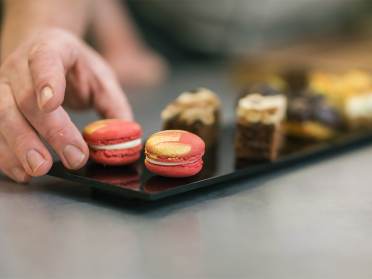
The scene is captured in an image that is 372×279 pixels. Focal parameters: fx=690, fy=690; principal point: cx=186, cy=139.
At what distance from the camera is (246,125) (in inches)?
49.6

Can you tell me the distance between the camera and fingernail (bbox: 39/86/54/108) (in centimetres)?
100

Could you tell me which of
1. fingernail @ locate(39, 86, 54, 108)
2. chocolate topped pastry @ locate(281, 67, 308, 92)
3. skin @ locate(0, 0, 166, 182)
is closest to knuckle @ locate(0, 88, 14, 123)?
skin @ locate(0, 0, 166, 182)

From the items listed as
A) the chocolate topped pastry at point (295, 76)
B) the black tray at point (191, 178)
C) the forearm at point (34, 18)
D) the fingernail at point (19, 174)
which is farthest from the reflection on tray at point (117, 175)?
the chocolate topped pastry at point (295, 76)

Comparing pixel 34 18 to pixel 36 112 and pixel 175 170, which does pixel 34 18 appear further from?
pixel 175 170

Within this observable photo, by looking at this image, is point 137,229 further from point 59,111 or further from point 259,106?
point 259,106

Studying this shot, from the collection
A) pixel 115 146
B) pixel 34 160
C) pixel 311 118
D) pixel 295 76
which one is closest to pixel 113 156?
pixel 115 146

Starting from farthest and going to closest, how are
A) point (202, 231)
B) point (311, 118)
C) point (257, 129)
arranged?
1. point (311, 118)
2. point (257, 129)
3. point (202, 231)

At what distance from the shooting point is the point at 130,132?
3.67 ft

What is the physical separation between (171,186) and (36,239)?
22cm

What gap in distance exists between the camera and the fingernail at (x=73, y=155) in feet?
3.48

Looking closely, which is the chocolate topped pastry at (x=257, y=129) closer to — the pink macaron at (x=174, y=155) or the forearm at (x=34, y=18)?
the pink macaron at (x=174, y=155)

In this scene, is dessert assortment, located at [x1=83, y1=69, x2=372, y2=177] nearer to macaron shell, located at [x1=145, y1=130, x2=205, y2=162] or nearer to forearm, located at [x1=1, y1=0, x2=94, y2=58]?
macaron shell, located at [x1=145, y1=130, x2=205, y2=162]

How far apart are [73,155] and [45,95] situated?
0.11 m

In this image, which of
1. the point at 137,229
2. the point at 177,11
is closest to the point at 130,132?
the point at 137,229
